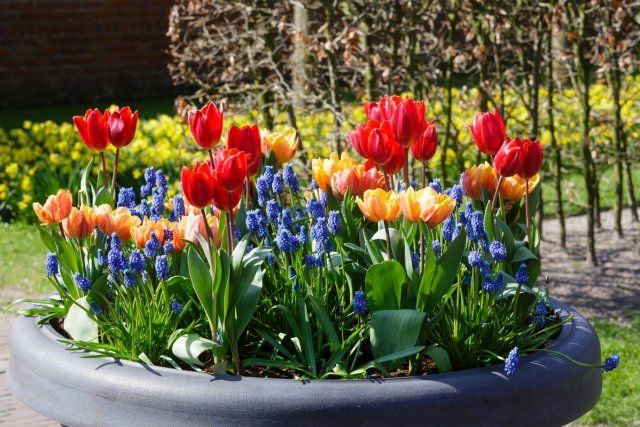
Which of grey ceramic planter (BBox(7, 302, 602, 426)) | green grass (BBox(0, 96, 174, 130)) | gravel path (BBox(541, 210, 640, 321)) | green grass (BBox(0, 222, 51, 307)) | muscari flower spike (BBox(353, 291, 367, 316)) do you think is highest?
muscari flower spike (BBox(353, 291, 367, 316))

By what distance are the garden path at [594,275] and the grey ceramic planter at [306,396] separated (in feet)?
6.72

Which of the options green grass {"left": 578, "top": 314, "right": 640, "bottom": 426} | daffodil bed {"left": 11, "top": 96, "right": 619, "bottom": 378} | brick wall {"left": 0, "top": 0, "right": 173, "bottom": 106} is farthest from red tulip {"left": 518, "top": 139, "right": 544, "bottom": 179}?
brick wall {"left": 0, "top": 0, "right": 173, "bottom": 106}

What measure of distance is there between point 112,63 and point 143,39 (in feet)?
1.60

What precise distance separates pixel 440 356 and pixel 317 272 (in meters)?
0.37

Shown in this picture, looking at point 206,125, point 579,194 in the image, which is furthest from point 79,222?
point 579,194

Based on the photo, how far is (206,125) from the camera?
2.06m

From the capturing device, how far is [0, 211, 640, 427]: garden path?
15.5ft

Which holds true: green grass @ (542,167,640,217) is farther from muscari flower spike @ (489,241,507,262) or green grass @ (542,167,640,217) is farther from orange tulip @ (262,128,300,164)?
muscari flower spike @ (489,241,507,262)

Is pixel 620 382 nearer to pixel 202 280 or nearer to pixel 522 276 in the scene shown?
pixel 522 276

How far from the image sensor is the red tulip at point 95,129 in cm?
224

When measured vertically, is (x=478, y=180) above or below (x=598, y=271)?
above

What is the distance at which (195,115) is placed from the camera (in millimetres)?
2068

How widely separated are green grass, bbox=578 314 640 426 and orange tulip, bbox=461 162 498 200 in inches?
59.0

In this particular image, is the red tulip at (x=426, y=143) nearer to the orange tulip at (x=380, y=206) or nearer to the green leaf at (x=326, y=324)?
the orange tulip at (x=380, y=206)
